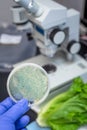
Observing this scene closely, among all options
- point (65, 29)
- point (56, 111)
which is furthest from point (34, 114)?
point (65, 29)

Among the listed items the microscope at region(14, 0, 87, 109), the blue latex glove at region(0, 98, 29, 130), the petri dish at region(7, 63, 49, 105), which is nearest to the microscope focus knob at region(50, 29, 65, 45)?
the microscope at region(14, 0, 87, 109)

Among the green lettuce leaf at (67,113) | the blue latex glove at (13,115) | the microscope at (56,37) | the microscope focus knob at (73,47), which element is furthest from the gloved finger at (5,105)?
the microscope focus knob at (73,47)

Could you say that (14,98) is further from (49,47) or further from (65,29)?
(65,29)

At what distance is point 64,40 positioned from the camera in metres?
1.29

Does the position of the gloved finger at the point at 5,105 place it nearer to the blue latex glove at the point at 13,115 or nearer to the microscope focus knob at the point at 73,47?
the blue latex glove at the point at 13,115

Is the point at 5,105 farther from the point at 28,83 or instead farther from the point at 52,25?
the point at 52,25

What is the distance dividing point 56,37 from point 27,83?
0.27 metres

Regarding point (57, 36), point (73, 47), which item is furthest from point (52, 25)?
point (73, 47)

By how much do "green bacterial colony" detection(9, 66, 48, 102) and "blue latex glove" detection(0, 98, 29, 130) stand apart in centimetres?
5

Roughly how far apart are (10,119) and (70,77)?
441mm

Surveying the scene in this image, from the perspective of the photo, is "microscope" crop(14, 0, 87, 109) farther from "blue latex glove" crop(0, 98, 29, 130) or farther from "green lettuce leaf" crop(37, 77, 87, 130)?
"blue latex glove" crop(0, 98, 29, 130)

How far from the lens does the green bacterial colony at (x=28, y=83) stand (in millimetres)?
1025

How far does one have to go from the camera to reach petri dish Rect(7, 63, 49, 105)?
1025mm

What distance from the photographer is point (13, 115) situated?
0.90 metres
